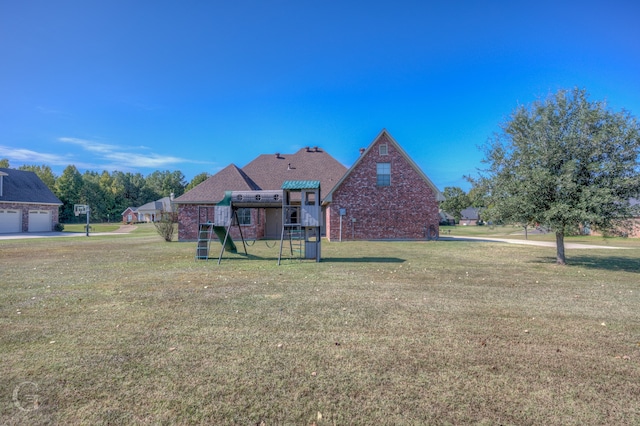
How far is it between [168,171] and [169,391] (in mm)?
99390

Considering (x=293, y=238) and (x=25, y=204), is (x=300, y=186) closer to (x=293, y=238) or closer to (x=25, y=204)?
(x=293, y=238)

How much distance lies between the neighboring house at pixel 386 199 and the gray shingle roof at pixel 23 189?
102 feet

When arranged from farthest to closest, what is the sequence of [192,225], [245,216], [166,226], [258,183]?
[258,183]
[245,216]
[192,225]
[166,226]

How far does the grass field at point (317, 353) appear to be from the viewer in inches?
106

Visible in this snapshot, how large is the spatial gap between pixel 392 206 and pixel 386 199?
0.62 metres

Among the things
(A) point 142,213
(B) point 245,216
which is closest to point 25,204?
(B) point 245,216

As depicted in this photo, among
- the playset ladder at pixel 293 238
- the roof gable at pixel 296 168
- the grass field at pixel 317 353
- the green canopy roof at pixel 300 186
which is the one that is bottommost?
the grass field at pixel 317 353

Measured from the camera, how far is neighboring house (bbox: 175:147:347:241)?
73.5 feet

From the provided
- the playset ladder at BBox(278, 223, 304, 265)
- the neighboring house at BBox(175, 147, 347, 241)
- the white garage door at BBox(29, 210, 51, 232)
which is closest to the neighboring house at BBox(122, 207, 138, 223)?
the white garage door at BBox(29, 210, 51, 232)

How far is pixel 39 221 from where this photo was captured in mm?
33625

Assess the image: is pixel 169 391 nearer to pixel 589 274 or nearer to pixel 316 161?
pixel 589 274

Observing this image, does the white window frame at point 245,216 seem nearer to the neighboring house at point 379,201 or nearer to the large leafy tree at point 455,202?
the neighboring house at point 379,201

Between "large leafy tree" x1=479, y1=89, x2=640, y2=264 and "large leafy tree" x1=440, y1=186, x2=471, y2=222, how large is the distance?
74962 millimetres

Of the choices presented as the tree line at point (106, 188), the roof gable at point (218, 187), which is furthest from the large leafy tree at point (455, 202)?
the roof gable at point (218, 187)
